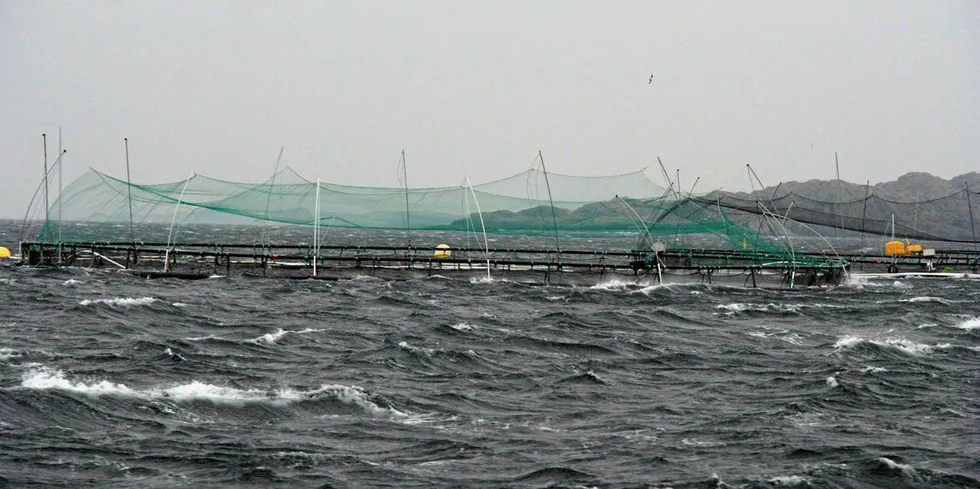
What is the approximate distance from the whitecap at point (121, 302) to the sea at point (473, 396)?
0.21 metres

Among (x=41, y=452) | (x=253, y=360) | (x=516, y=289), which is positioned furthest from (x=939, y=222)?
(x=41, y=452)

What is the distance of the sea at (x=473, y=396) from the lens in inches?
626

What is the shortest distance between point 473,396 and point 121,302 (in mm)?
19655

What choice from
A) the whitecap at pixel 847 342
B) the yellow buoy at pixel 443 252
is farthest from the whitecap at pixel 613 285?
the whitecap at pixel 847 342

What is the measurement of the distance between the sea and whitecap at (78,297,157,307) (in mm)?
211

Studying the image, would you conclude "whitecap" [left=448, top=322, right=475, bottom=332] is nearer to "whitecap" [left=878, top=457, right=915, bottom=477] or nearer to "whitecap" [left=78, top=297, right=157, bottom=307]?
"whitecap" [left=78, top=297, right=157, bottom=307]

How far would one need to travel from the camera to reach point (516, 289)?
153ft

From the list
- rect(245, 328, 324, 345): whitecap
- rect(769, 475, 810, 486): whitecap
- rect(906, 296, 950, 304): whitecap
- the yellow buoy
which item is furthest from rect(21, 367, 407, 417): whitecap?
the yellow buoy

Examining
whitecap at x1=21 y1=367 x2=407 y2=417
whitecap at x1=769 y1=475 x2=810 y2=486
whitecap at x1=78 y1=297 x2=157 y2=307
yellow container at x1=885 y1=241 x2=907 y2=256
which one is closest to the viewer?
whitecap at x1=769 y1=475 x2=810 y2=486

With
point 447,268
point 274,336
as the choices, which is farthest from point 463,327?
point 447,268

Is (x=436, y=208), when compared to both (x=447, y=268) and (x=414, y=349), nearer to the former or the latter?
(x=447, y=268)

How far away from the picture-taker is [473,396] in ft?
69.5

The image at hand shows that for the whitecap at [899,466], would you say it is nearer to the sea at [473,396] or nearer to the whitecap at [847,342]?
the sea at [473,396]

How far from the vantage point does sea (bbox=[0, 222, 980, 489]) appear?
15.9 m
